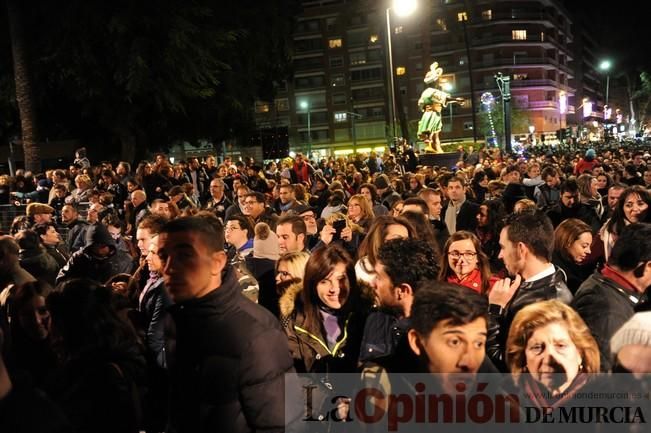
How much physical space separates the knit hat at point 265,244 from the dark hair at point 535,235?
7.95 ft

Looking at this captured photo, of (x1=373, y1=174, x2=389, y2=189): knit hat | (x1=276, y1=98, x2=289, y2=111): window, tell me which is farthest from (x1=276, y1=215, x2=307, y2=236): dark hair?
(x1=276, y1=98, x2=289, y2=111): window

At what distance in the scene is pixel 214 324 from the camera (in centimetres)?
250

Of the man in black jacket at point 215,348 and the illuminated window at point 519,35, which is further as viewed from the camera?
the illuminated window at point 519,35

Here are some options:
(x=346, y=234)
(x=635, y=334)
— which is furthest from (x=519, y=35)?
(x=635, y=334)

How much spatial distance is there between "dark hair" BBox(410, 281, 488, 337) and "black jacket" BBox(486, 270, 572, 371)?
85cm

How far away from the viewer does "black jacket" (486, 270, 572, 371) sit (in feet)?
10.8

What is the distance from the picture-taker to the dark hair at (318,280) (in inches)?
145

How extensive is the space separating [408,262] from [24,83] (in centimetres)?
1682

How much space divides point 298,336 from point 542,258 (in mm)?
1593

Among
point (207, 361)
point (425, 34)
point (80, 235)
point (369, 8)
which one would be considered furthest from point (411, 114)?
point (207, 361)

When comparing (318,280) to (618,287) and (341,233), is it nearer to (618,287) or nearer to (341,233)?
(618,287)

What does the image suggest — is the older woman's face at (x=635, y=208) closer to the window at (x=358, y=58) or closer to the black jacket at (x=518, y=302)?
the black jacket at (x=518, y=302)

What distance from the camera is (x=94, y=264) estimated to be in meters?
5.72

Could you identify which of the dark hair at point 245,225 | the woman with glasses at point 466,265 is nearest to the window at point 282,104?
the dark hair at point 245,225
